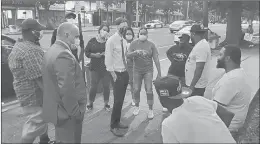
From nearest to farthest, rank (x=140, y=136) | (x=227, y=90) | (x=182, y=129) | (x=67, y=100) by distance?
(x=182, y=129)
(x=67, y=100)
(x=227, y=90)
(x=140, y=136)

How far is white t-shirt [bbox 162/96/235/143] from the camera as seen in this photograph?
5.39 feet

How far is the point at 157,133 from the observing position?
13.4ft

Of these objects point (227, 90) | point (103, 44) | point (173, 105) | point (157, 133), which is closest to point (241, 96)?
point (227, 90)

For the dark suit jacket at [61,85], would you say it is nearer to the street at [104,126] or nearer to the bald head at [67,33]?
the bald head at [67,33]

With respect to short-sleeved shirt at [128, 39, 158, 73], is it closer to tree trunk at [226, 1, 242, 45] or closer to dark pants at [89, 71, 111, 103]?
dark pants at [89, 71, 111, 103]

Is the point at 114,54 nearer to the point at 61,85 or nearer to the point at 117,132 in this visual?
the point at 117,132

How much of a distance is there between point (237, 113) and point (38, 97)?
2312 millimetres

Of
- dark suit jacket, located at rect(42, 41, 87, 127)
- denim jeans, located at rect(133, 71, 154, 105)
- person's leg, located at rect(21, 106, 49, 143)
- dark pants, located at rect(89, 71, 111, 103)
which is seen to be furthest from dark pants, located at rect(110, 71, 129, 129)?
dark suit jacket, located at rect(42, 41, 87, 127)

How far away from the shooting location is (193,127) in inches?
65.7

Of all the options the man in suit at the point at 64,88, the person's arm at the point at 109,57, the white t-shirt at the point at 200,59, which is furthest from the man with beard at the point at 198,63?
the man in suit at the point at 64,88

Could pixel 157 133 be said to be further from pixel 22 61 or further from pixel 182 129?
pixel 182 129

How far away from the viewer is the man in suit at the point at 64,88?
2.43 metres

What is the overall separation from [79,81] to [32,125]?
3.10ft

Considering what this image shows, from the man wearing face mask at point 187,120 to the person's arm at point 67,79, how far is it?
0.94 m
